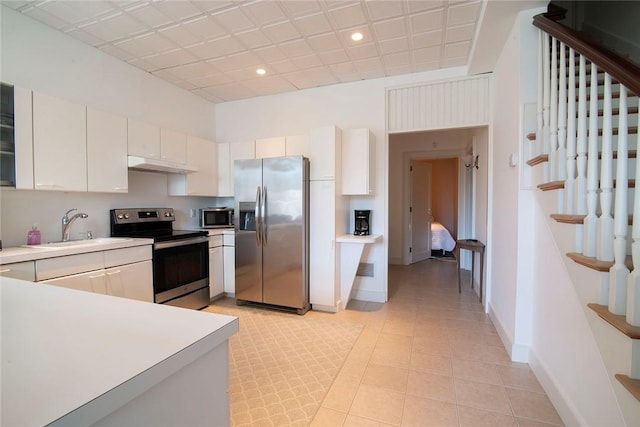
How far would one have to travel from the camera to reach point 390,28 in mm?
2576

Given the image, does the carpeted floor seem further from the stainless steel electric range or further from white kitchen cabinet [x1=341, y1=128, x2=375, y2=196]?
white kitchen cabinet [x1=341, y1=128, x2=375, y2=196]

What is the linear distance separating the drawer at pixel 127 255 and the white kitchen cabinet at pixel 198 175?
1.08m

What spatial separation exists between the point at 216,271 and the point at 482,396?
9.76 feet

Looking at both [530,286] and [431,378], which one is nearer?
[431,378]

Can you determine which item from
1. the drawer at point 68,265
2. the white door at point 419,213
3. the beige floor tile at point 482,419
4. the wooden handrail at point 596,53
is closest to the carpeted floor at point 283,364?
the beige floor tile at point 482,419

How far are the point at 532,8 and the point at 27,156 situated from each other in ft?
13.1

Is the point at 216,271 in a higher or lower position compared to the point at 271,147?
lower

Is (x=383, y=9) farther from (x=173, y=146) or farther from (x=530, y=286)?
(x=173, y=146)

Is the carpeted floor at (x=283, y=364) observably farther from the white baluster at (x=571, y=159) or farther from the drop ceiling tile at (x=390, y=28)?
the drop ceiling tile at (x=390, y=28)

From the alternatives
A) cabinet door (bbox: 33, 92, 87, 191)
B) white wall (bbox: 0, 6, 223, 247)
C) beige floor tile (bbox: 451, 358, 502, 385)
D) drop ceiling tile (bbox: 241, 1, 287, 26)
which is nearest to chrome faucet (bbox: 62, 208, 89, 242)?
white wall (bbox: 0, 6, 223, 247)

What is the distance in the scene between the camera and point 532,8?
209cm

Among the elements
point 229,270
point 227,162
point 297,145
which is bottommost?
point 229,270

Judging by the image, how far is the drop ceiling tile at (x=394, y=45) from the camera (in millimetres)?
Result: 2752

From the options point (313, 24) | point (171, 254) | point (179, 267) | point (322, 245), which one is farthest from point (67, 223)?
point (313, 24)
